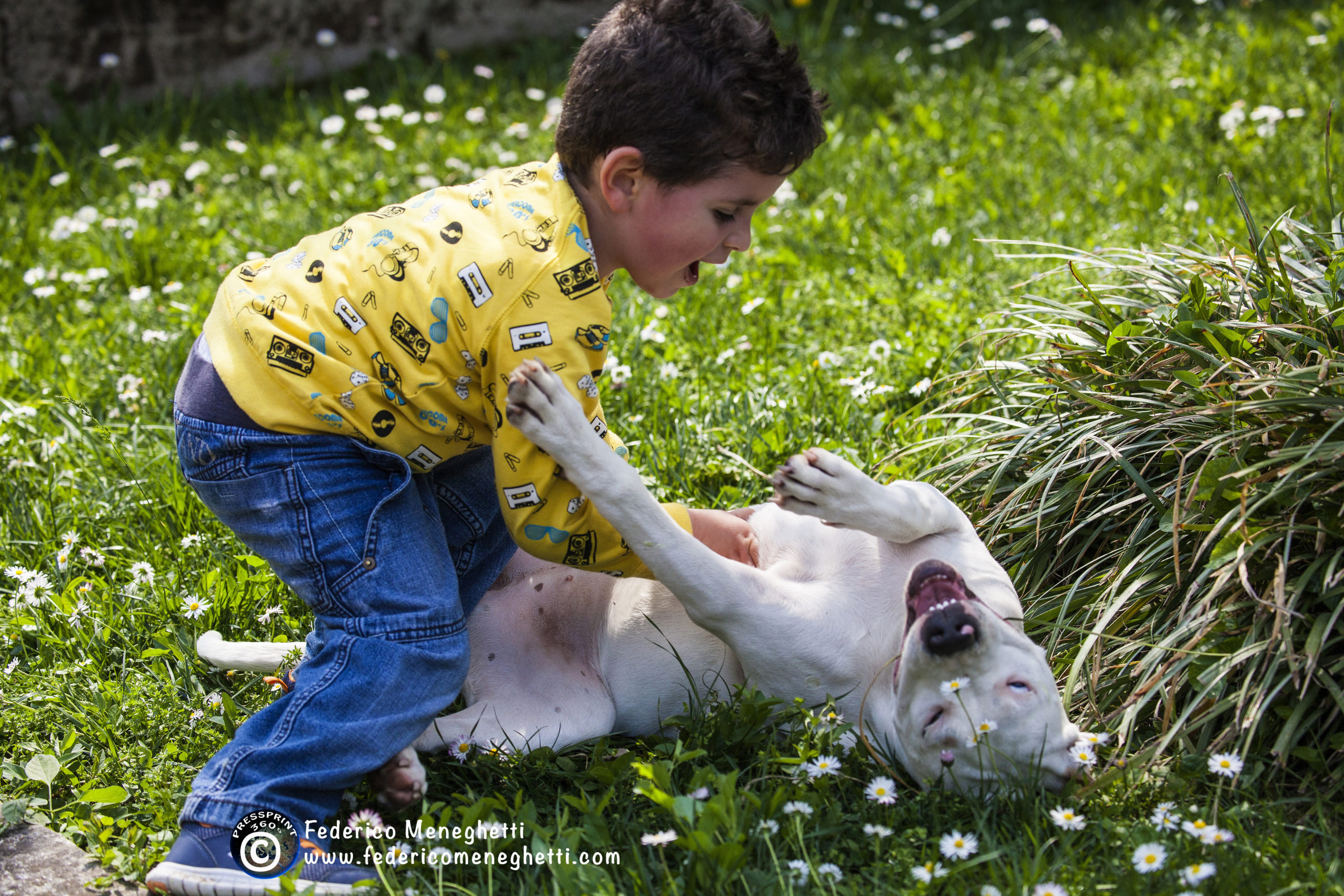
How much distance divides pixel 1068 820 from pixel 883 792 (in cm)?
34

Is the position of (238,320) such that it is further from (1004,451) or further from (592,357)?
(1004,451)

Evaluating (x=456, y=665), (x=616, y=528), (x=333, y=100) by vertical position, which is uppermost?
(x=616, y=528)

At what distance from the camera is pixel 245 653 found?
104 inches

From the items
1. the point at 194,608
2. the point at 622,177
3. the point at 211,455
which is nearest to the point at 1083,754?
the point at 622,177

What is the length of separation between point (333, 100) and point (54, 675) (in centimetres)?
430

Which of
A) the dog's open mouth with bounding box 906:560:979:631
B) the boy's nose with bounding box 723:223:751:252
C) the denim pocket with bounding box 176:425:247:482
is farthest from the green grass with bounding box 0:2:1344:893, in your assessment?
the boy's nose with bounding box 723:223:751:252

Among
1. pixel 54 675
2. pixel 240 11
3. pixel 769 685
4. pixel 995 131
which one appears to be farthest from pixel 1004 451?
pixel 240 11

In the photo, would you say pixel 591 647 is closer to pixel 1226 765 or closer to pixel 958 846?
pixel 958 846

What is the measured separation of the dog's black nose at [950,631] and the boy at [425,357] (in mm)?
→ 652

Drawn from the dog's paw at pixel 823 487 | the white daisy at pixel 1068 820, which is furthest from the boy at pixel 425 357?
the white daisy at pixel 1068 820

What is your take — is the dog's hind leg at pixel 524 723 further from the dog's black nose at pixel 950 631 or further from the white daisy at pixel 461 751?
the dog's black nose at pixel 950 631

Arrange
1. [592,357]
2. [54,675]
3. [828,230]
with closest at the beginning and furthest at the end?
[592,357] < [54,675] < [828,230]

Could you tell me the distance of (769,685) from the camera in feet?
8.18

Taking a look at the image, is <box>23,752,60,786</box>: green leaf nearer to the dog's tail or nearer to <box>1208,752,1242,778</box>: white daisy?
the dog's tail
